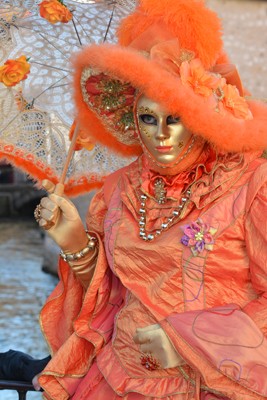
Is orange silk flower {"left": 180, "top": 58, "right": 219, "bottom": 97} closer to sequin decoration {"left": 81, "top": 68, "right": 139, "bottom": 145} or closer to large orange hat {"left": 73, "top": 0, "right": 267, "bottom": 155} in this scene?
large orange hat {"left": 73, "top": 0, "right": 267, "bottom": 155}

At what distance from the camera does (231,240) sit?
1681 mm

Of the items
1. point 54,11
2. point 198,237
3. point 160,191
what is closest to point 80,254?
point 160,191

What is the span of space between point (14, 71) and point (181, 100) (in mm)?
746

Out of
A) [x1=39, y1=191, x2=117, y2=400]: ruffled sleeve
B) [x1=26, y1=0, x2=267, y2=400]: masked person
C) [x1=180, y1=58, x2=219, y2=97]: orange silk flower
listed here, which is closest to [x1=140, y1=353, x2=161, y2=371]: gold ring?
[x1=26, y1=0, x2=267, y2=400]: masked person

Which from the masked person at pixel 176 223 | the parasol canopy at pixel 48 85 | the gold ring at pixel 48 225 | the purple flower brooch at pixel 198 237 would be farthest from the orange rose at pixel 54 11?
the purple flower brooch at pixel 198 237

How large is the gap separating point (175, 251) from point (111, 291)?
1.42ft

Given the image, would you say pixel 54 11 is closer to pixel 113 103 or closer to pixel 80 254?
pixel 113 103

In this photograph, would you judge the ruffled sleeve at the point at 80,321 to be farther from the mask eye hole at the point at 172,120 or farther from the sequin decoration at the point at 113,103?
the mask eye hole at the point at 172,120

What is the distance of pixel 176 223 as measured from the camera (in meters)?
1.79

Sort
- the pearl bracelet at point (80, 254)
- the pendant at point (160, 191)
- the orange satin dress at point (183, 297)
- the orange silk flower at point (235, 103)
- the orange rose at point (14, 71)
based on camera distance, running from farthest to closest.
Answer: the orange rose at point (14, 71)
the pearl bracelet at point (80, 254)
the pendant at point (160, 191)
the orange silk flower at point (235, 103)
the orange satin dress at point (183, 297)

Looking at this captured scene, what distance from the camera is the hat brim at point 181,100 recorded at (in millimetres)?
1613

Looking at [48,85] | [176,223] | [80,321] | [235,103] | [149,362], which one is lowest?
[80,321]

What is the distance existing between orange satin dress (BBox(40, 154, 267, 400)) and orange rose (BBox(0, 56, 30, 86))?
48 cm

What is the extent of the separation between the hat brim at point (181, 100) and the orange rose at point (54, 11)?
1.58 feet
